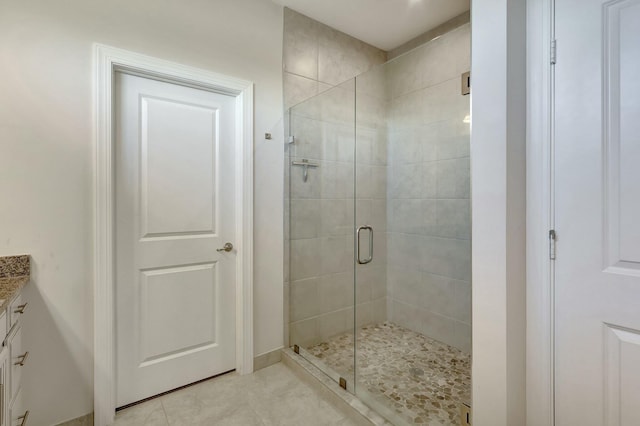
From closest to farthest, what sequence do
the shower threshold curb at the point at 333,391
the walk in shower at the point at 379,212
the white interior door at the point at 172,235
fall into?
the shower threshold curb at the point at 333,391 → the white interior door at the point at 172,235 → the walk in shower at the point at 379,212

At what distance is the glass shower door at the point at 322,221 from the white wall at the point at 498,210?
3.95 feet

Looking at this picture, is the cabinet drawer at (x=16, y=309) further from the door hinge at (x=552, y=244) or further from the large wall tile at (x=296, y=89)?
the door hinge at (x=552, y=244)

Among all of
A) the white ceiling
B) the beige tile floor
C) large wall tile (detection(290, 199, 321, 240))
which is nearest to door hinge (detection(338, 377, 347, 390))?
the beige tile floor

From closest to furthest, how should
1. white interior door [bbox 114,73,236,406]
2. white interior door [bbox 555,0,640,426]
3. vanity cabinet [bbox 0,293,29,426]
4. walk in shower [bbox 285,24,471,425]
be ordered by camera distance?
1. white interior door [bbox 555,0,640,426]
2. vanity cabinet [bbox 0,293,29,426]
3. white interior door [bbox 114,73,236,406]
4. walk in shower [bbox 285,24,471,425]

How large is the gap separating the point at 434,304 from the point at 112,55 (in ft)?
9.45

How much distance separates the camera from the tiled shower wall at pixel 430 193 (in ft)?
7.59

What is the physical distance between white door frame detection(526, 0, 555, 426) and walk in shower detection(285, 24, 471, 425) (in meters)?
0.87

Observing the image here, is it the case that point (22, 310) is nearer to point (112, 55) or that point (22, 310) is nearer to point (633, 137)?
point (112, 55)

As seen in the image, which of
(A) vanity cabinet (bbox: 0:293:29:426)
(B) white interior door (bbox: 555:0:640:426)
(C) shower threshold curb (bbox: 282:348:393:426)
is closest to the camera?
(B) white interior door (bbox: 555:0:640:426)

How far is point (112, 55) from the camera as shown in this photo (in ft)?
5.67

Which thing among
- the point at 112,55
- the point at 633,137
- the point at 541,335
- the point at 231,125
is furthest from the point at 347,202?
the point at 112,55

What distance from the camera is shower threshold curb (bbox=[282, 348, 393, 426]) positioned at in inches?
65.3

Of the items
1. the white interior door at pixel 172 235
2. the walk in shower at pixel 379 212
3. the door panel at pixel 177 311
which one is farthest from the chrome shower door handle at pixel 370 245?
the door panel at pixel 177 311

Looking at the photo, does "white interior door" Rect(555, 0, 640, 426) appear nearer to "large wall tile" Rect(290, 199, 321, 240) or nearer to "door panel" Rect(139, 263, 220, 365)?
"large wall tile" Rect(290, 199, 321, 240)
